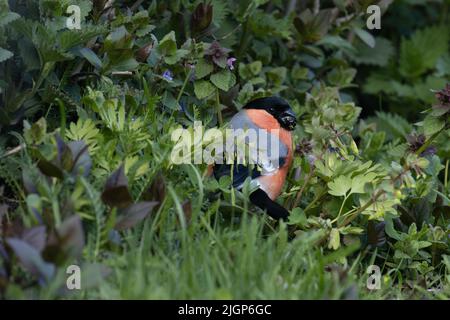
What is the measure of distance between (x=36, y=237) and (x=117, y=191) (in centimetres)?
34

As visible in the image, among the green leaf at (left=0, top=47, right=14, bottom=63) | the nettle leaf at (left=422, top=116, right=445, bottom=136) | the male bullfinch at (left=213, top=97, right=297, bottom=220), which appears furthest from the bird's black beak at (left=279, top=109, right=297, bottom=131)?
the green leaf at (left=0, top=47, right=14, bottom=63)

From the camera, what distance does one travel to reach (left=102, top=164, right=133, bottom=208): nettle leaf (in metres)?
2.61

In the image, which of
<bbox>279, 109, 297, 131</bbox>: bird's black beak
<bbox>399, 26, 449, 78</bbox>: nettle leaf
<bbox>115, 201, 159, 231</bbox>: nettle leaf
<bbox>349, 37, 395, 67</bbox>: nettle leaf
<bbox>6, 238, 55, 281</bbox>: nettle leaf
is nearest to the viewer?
<bbox>6, 238, 55, 281</bbox>: nettle leaf

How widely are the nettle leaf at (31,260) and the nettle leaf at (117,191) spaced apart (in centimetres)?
40

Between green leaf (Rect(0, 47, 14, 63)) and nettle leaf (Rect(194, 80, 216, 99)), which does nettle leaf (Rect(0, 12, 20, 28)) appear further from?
nettle leaf (Rect(194, 80, 216, 99))

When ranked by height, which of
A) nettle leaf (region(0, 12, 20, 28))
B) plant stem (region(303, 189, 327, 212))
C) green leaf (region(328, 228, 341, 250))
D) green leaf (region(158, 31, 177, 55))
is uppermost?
nettle leaf (region(0, 12, 20, 28))

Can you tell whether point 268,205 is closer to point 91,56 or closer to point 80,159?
point 80,159

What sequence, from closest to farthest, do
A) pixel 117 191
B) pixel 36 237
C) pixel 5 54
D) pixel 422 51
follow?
1. pixel 36 237
2. pixel 117 191
3. pixel 5 54
4. pixel 422 51

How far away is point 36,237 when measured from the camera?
2373 mm

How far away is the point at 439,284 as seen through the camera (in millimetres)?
3150

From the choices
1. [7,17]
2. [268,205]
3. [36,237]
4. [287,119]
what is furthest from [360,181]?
[7,17]

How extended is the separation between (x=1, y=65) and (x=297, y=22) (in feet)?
5.10

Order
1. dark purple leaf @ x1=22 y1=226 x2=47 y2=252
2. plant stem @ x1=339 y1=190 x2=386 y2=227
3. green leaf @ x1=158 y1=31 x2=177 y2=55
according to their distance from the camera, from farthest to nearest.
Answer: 1. green leaf @ x1=158 y1=31 x2=177 y2=55
2. plant stem @ x1=339 y1=190 x2=386 y2=227
3. dark purple leaf @ x1=22 y1=226 x2=47 y2=252

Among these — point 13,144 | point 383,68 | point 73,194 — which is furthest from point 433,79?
point 73,194
